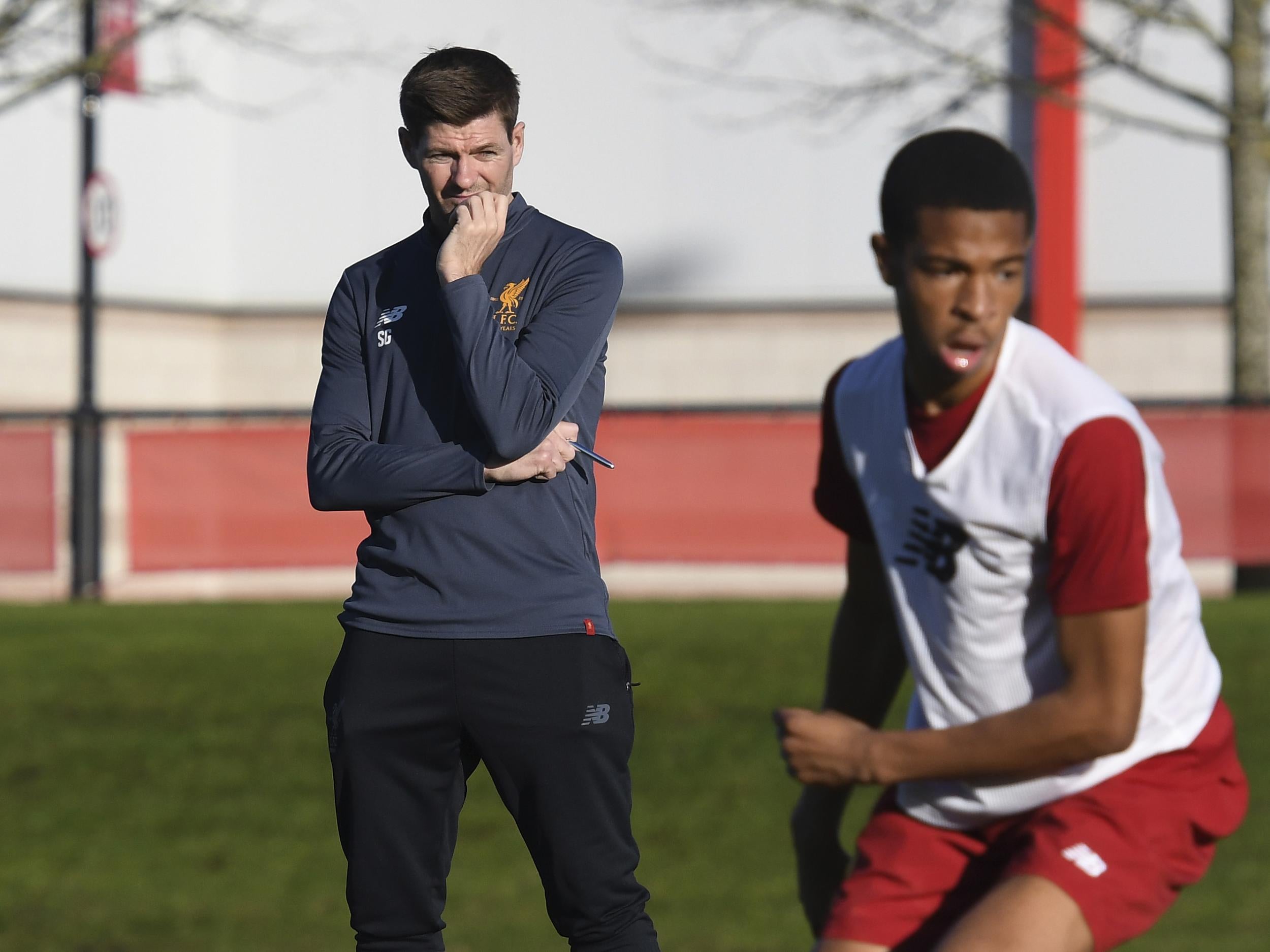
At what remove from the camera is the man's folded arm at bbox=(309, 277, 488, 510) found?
220cm

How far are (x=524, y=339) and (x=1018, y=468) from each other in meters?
0.83

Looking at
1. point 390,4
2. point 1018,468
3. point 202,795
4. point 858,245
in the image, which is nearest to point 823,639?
point 202,795

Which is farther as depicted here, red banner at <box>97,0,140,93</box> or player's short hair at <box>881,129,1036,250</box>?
red banner at <box>97,0,140,93</box>

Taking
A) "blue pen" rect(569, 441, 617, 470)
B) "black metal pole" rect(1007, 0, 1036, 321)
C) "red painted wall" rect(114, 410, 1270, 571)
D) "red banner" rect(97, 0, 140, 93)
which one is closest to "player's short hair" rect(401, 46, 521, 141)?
"blue pen" rect(569, 441, 617, 470)

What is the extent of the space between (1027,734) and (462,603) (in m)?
0.90

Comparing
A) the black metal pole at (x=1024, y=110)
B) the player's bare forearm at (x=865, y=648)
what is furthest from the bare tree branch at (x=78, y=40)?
the player's bare forearm at (x=865, y=648)

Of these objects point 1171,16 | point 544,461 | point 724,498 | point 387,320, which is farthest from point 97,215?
point 544,461

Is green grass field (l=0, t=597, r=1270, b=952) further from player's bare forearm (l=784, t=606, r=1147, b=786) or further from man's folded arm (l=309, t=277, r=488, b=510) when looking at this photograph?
man's folded arm (l=309, t=277, r=488, b=510)

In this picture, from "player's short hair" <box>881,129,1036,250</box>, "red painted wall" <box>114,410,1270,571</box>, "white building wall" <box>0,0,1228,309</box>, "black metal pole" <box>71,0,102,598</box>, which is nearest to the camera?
"player's short hair" <box>881,129,1036,250</box>

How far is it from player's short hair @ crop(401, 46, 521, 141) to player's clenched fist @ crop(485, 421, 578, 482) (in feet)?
1.37

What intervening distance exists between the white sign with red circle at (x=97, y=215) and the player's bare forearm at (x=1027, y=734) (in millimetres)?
10271

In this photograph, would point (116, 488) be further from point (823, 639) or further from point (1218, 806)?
point (1218, 806)

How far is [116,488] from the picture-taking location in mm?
12414

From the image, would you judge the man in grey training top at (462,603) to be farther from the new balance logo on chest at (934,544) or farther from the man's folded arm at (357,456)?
the new balance logo on chest at (934,544)
